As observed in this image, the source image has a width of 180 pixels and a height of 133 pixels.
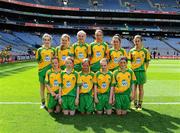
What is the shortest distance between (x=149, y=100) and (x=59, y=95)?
12.7ft

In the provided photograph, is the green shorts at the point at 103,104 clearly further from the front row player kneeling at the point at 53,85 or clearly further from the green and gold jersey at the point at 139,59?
the green and gold jersey at the point at 139,59

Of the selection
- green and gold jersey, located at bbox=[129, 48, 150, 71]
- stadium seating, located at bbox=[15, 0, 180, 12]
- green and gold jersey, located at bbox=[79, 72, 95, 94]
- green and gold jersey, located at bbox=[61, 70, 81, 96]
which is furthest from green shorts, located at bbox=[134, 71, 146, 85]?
stadium seating, located at bbox=[15, 0, 180, 12]

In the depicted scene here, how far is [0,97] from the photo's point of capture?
11.9 m

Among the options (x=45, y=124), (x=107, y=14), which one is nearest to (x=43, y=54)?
(x=45, y=124)

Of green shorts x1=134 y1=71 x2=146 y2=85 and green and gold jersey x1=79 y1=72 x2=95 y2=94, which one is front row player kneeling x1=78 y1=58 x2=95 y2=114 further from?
green shorts x1=134 y1=71 x2=146 y2=85

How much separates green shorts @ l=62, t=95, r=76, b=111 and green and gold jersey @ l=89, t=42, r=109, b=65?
1.50 metres

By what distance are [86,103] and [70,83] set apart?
0.64m

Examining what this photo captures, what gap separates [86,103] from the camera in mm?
9086

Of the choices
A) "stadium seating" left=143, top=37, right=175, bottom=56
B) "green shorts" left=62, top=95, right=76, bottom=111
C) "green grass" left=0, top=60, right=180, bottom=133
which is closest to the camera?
"green grass" left=0, top=60, right=180, bottom=133

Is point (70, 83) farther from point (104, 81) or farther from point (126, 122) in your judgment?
point (126, 122)

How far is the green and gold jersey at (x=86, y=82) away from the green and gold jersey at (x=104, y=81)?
151 mm

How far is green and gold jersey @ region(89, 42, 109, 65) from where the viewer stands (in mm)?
10023

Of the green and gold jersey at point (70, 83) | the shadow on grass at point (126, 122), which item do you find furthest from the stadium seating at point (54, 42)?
the shadow on grass at point (126, 122)

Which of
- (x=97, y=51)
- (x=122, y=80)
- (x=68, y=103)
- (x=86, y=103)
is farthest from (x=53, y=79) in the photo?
(x=122, y=80)
